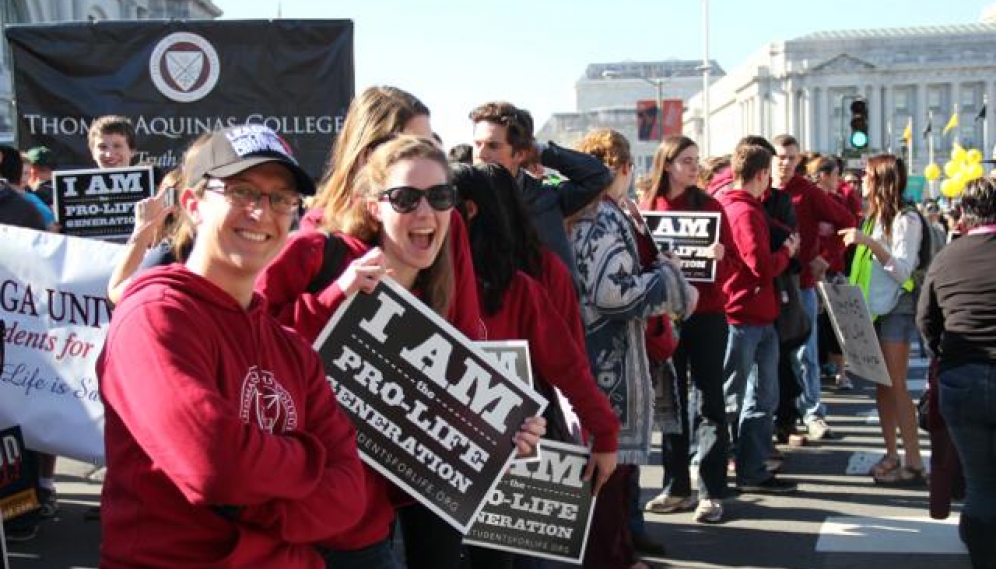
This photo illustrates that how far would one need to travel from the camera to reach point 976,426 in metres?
4.77

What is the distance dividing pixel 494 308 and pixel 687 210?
3.06m

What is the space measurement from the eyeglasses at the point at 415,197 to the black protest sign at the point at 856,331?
180 inches

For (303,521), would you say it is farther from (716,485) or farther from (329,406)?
(716,485)

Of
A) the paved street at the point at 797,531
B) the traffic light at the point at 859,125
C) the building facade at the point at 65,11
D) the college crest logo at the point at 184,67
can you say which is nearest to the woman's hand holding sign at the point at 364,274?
the paved street at the point at 797,531

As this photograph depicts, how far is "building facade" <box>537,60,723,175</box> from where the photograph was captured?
378ft

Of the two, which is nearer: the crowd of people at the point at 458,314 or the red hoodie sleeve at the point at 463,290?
the crowd of people at the point at 458,314

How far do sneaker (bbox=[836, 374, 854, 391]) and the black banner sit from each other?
6397mm

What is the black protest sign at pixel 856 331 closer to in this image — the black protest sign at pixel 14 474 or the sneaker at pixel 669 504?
the sneaker at pixel 669 504

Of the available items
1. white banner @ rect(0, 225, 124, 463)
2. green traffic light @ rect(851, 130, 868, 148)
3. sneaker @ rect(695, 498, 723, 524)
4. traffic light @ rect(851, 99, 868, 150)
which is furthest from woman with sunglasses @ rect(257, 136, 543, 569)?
traffic light @ rect(851, 99, 868, 150)

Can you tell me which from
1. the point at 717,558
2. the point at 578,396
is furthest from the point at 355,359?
the point at 717,558

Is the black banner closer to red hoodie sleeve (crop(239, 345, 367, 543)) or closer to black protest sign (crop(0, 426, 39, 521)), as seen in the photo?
black protest sign (crop(0, 426, 39, 521))

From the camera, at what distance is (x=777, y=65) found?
10675 centimetres

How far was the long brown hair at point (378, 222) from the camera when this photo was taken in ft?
10.1

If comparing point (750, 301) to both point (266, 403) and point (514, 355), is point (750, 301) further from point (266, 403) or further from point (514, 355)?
point (266, 403)
